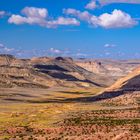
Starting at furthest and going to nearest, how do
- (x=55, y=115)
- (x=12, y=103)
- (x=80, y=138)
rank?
1. (x=12, y=103)
2. (x=55, y=115)
3. (x=80, y=138)

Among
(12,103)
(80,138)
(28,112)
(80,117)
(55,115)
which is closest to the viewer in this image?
(80,138)

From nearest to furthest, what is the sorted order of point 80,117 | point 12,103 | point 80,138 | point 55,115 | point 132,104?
point 80,138 → point 80,117 → point 55,115 → point 132,104 → point 12,103

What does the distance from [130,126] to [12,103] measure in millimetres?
98808

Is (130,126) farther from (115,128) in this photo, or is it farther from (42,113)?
(42,113)

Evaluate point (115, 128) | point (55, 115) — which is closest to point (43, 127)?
point (115, 128)

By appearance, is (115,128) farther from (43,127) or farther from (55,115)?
(55,115)

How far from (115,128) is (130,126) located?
4.49m

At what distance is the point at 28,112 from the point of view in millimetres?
156125

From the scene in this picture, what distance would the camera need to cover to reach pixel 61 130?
108m

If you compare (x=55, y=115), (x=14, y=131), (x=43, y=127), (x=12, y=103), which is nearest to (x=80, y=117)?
(x=55, y=115)

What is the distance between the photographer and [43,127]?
4552 inches

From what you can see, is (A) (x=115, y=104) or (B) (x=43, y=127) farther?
(A) (x=115, y=104)

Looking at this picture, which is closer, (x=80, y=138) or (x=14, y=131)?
(x=80, y=138)

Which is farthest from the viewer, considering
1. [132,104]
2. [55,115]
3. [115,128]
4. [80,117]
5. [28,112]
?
[132,104]
